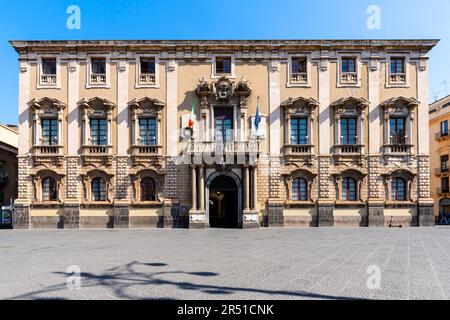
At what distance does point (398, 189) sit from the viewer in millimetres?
27609

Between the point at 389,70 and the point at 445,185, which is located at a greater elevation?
the point at 389,70

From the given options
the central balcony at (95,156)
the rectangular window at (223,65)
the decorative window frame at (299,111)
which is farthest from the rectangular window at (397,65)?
the central balcony at (95,156)

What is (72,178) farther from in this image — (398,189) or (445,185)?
(445,185)

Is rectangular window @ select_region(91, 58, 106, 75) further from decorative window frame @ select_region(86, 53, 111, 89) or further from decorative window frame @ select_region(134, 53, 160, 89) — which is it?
decorative window frame @ select_region(134, 53, 160, 89)

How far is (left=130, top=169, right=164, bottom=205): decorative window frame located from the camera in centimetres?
2739

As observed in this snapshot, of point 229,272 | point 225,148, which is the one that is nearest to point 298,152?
point 225,148

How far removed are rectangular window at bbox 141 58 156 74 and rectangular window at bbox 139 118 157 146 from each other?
12.1ft

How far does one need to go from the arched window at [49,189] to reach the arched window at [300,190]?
1775cm

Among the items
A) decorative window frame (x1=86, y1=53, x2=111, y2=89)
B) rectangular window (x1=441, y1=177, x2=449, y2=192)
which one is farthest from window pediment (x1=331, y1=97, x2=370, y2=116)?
rectangular window (x1=441, y1=177, x2=449, y2=192)

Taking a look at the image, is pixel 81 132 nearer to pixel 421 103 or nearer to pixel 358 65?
pixel 358 65

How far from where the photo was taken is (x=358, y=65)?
27.9 meters

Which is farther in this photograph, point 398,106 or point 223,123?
point 223,123

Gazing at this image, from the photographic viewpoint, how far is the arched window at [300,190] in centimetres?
2761

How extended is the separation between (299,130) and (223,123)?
18.6 ft
